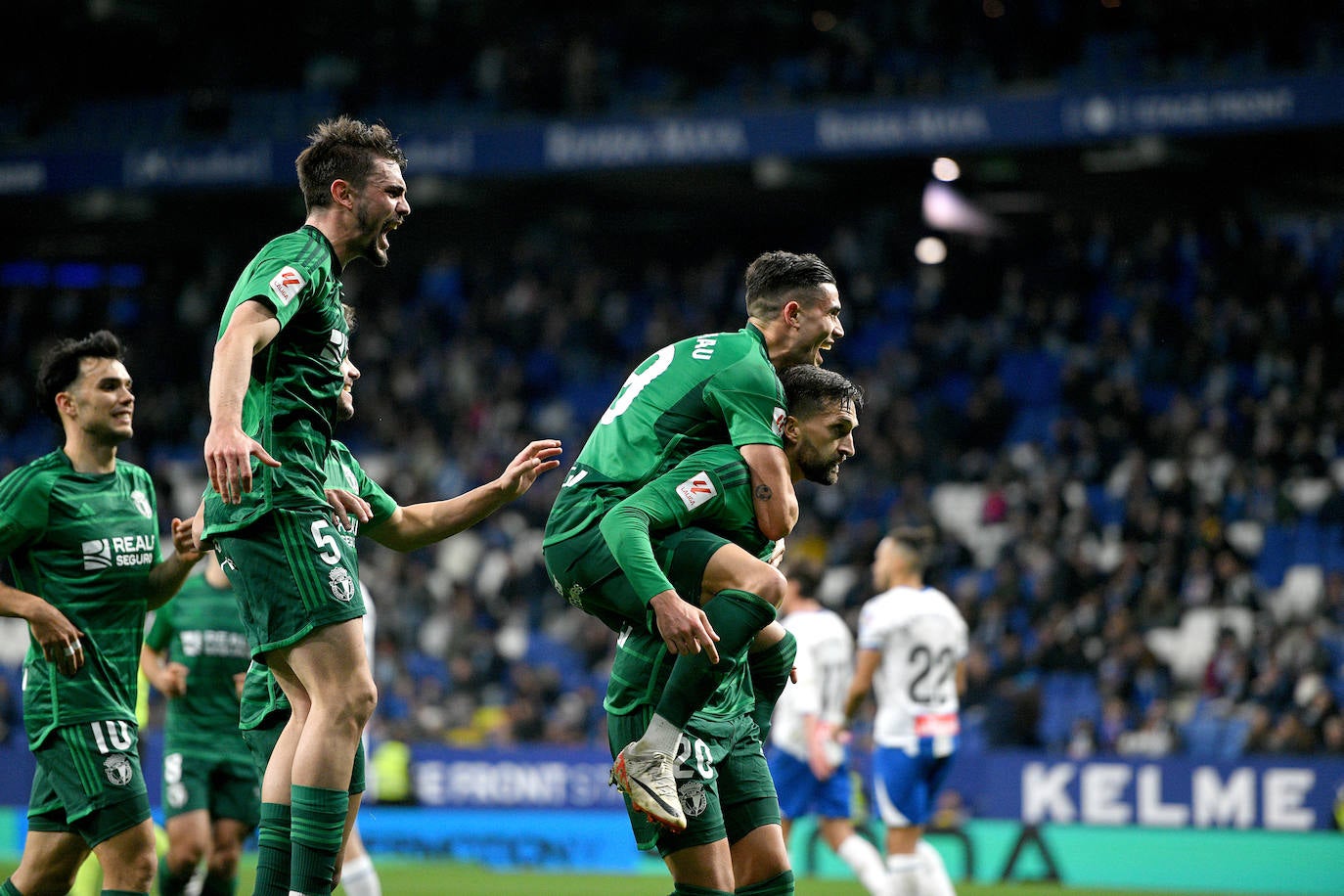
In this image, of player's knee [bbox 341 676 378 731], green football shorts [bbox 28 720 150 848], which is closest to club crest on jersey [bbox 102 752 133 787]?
green football shorts [bbox 28 720 150 848]

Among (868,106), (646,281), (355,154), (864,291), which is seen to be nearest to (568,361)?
(646,281)

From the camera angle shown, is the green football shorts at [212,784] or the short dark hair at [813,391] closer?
the short dark hair at [813,391]

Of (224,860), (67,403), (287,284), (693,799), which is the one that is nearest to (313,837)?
(693,799)

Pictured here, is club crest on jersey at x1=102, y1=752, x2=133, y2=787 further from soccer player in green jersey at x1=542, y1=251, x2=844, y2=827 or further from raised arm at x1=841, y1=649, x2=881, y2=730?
raised arm at x1=841, y1=649, x2=881, y2=730

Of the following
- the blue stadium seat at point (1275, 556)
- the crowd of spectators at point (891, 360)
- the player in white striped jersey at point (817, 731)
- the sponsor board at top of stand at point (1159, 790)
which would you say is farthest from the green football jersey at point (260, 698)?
the blue stadium seat at point (1275, 556)

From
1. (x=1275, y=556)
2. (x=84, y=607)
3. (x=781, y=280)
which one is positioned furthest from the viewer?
(x=1275, y=556)

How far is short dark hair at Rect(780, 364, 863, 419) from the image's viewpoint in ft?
17.6

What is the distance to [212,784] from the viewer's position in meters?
8.18

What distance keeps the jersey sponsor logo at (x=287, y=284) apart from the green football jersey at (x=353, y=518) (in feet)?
2.18

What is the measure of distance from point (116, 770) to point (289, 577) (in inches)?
59.4

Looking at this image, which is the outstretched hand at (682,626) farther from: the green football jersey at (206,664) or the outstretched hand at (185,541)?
the green football jersey at (206,664)

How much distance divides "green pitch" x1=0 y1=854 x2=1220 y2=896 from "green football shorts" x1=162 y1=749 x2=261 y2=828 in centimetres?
332

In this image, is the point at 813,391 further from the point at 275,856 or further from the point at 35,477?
the point at 35,477

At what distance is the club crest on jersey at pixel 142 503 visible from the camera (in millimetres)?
6301
